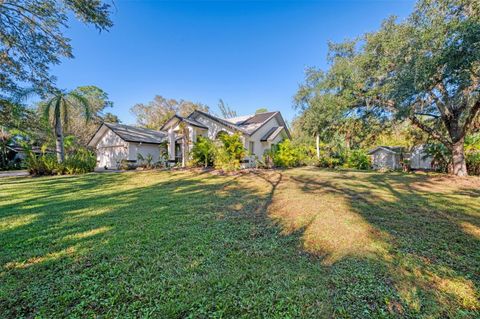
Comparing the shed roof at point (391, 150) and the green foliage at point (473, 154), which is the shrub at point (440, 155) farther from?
the shed roof at point (391, 150)

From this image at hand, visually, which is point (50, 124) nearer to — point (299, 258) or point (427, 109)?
point (299, 258)

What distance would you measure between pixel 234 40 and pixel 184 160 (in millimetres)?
10009

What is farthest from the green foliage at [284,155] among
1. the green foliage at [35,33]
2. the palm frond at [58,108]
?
the palm frond at [58,108]

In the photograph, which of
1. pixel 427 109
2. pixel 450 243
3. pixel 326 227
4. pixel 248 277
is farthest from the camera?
pixel 427 109

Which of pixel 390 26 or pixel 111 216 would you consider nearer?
pixel 111 216

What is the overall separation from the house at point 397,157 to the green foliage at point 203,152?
15.4 m

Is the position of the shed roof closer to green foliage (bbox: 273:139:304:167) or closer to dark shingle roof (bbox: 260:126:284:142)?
green foliage (bbox: 273:139:304:167)

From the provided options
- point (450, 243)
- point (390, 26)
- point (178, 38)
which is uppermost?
point (178, 38)

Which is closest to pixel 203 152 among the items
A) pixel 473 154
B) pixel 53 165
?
pixel 53 165

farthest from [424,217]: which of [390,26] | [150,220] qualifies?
[390,26]

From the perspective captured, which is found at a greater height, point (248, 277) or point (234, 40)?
point (234, 40)

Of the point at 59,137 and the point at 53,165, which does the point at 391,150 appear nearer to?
the point at 53,165

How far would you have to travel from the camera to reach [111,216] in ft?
15.6

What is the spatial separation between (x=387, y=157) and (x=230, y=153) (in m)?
16.3
